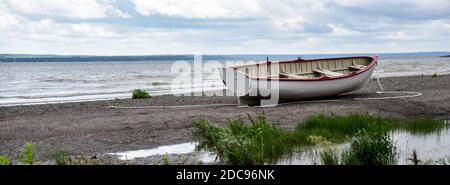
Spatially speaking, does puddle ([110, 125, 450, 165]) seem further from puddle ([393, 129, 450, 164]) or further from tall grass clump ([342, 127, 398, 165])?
tall grass clump ([342, 127, 398, 165])

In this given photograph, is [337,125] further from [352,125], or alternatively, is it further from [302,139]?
[302,139]

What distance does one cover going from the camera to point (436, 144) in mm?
10125

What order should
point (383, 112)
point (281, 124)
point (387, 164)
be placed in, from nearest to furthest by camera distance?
point (387, 164), point (281, 124), point (383, 112)

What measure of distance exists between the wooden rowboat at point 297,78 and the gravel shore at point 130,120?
0.48 m

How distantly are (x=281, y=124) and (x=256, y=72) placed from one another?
497 cm

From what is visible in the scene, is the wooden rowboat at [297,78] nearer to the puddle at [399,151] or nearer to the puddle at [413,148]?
the puddle at [399,151]

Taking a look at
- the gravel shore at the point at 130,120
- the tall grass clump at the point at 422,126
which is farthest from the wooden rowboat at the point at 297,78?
the tall grass clump at the point at 422,126

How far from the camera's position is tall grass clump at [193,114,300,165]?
Answer: 27.6 feet

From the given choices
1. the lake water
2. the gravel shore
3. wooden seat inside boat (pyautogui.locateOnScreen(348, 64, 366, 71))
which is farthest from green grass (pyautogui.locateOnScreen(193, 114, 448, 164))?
the lake water

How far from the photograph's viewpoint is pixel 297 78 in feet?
57.5

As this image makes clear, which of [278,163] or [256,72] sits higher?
[256,72]

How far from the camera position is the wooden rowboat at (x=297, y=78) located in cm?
1664
